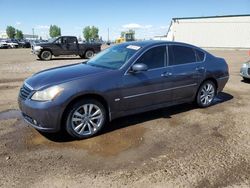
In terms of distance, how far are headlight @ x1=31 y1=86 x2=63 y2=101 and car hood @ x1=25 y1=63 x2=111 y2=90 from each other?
96 mm

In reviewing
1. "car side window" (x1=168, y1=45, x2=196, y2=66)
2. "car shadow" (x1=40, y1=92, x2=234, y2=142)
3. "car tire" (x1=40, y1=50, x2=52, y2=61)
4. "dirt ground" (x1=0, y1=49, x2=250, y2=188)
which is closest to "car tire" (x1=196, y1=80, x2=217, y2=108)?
"car shadow" (x1=40, y1=92, x2=234, y2=142)

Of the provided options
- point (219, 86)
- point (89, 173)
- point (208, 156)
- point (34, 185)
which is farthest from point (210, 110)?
point (34, 185)

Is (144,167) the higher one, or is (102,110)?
(102,110)

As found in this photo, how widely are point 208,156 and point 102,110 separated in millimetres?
1898

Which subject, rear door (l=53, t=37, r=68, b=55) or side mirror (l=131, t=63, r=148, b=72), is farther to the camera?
rear door (l=53, t=37, r=68, b=55)

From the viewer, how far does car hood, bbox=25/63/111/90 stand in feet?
15.2

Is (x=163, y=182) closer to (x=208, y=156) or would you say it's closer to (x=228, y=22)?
(x=208, y=156)

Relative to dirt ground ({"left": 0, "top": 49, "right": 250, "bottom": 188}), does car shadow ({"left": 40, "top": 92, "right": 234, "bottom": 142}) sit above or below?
above

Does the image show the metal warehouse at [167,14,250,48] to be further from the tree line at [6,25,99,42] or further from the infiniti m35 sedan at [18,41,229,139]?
the tree line at [6,25,99,42]

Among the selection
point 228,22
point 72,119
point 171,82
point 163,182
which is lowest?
point 163,182

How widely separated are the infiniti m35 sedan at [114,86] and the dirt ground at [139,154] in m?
0.35

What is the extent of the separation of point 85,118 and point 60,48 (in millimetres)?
16451

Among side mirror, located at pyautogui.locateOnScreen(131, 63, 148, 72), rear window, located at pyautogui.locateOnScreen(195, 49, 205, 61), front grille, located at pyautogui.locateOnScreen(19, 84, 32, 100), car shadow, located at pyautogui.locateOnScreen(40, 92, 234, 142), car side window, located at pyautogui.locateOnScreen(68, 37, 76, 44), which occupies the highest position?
car side window, located at pyautogui.locateOnScreen(68, 37, 76, 44)

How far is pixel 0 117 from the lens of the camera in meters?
6.00
